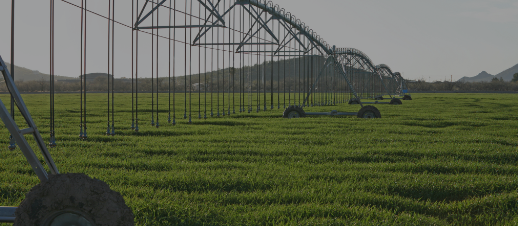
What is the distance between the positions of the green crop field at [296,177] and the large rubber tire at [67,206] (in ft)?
3.57

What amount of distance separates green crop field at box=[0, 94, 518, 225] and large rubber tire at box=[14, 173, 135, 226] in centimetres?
109

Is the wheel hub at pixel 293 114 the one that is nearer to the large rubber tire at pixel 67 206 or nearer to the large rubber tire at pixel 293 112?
the large rubber tire at pixel 293 112

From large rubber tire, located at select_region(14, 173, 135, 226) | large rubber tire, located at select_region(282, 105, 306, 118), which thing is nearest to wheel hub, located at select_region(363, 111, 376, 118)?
large rubber tire, located at select_region(282, 105, 306, 118)

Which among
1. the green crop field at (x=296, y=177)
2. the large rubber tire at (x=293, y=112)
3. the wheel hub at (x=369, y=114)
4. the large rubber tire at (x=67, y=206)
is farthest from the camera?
the wheel hub at (x=369, y=114)

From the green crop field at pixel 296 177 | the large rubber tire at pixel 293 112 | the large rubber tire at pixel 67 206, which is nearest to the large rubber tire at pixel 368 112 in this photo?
the large rubber tire at pixel 293 112

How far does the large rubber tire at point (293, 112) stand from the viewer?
14280 millimetres

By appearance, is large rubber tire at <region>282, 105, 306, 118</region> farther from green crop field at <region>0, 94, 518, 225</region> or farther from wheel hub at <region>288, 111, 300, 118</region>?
green crop field at <region>0, 94, 518, 225</region>

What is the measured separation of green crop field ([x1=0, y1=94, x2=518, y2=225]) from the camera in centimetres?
400

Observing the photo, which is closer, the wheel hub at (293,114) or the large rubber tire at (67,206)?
the large rubber tire at (67,206)

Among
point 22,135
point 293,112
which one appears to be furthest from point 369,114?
point 22,135

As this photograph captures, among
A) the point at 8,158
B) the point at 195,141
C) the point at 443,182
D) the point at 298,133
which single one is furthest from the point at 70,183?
the point at 298,133

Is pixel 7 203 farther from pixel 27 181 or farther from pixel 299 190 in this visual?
pixel 299 190

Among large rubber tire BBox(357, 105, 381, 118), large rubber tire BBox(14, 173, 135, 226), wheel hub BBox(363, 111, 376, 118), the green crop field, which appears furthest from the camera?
wheel hub BBox(363, 111, 376, 118)

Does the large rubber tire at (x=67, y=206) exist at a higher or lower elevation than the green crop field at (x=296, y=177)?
higher
